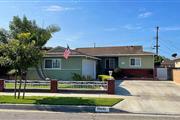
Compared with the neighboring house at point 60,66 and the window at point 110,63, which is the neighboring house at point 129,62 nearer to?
the window at point 110,63

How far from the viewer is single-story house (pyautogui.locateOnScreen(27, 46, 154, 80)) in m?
30.2

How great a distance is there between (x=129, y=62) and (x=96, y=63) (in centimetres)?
424

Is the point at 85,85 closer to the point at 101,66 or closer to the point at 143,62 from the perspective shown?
the point at 143,62

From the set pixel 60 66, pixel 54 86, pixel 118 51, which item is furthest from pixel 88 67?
pixel 54 86

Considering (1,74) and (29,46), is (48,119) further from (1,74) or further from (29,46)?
(1,74)

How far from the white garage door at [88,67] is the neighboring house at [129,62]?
10.7 feet

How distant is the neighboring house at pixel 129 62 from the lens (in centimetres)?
3794

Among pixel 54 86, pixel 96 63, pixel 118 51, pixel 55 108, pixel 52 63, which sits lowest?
pixel 55 108

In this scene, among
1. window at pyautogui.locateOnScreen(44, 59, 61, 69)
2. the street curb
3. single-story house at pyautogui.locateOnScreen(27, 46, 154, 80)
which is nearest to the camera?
the street curb

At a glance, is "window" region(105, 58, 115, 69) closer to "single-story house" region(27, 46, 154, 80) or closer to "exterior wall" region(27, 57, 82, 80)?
"single-story house" region(27, 46, 154, 80)

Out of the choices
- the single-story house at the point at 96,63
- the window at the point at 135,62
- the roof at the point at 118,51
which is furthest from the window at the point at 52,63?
the window at the point at 135,62

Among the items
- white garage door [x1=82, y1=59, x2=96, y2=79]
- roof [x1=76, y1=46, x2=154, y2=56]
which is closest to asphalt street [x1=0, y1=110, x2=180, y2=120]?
white garage door [x1=82, y1=59, x2=96, y2=79]

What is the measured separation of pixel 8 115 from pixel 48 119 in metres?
1.90

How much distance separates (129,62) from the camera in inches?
1516
